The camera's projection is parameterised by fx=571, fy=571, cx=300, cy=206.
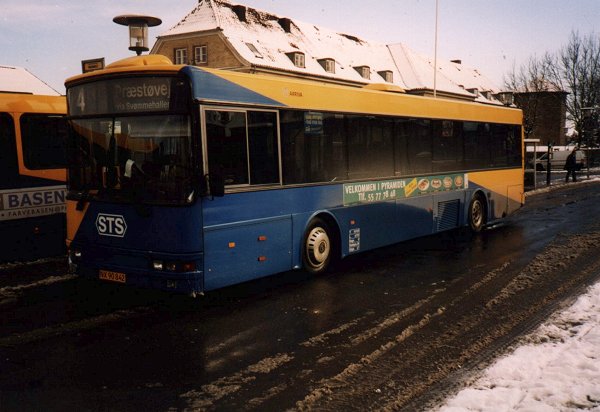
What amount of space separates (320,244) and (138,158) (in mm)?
3162

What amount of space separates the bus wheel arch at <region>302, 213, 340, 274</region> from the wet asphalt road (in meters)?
0.27

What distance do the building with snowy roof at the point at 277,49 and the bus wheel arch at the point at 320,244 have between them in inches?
1060

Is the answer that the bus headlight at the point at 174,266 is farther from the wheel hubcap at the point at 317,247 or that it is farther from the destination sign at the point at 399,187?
the destination sign at the point at 399,187

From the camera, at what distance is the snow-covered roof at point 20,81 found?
94.9ft

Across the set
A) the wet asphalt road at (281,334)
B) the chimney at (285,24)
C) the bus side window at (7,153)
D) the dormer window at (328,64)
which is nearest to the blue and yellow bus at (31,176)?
the bus side window at (7,153)

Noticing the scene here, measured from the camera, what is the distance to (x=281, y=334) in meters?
6.15

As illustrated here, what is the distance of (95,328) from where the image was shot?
20.7 ft

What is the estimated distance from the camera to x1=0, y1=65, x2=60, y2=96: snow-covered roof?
28.9 metres

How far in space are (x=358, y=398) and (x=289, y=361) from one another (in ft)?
3.32

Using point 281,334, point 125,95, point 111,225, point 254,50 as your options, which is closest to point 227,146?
point 125,95

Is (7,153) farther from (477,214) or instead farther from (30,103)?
(477,214)

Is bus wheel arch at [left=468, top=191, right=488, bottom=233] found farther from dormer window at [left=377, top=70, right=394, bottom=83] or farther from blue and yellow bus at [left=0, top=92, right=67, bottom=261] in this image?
dormer window at [left=377, top=70, right=394, bottom=83]

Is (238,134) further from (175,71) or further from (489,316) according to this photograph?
(489,316)

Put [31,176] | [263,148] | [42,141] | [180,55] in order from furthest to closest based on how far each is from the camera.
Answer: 1. [180,55]
2. [42,141]
3. [31,176]
4. [263,148]
